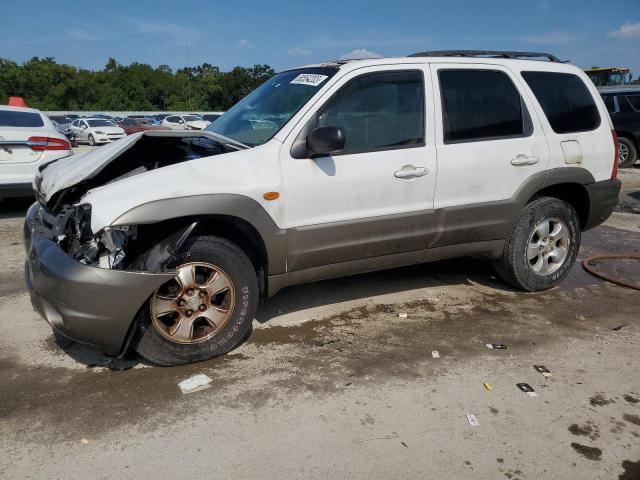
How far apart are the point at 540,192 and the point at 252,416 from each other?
10.6 feet

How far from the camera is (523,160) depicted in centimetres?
436

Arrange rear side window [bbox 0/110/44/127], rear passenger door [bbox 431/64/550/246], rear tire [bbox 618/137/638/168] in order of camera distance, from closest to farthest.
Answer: rear passenger door [bbox 431/64/550/246]
rear side window [bbox 0/110/44/127]
rear tire [bbox 618/137/638/168]

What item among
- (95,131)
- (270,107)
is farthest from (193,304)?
(95,131)

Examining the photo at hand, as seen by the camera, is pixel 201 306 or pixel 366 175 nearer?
pixel 201 306

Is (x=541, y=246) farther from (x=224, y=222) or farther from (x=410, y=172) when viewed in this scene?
(x=224, y=222)

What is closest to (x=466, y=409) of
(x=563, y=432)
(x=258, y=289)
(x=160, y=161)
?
(x=563, y=432)

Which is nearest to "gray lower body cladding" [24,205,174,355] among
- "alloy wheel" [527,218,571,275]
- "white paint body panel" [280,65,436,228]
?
"white paint body panel" [280,65,436,228]

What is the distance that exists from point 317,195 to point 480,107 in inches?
64.5

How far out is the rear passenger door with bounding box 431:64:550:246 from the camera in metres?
4.08

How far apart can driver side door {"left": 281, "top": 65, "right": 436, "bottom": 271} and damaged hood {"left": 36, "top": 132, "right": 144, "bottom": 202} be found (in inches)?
46.2

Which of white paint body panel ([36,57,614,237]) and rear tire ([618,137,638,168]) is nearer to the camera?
white paint body panel ([36,57,614,237])

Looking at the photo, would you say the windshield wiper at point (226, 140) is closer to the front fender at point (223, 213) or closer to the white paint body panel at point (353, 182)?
the white paint body panel at point (353, 182)

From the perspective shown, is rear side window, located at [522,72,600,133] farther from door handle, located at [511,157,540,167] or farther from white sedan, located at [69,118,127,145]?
white sedan, located at [69,118,127,145]

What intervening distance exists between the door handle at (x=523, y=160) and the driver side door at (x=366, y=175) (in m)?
0.81
